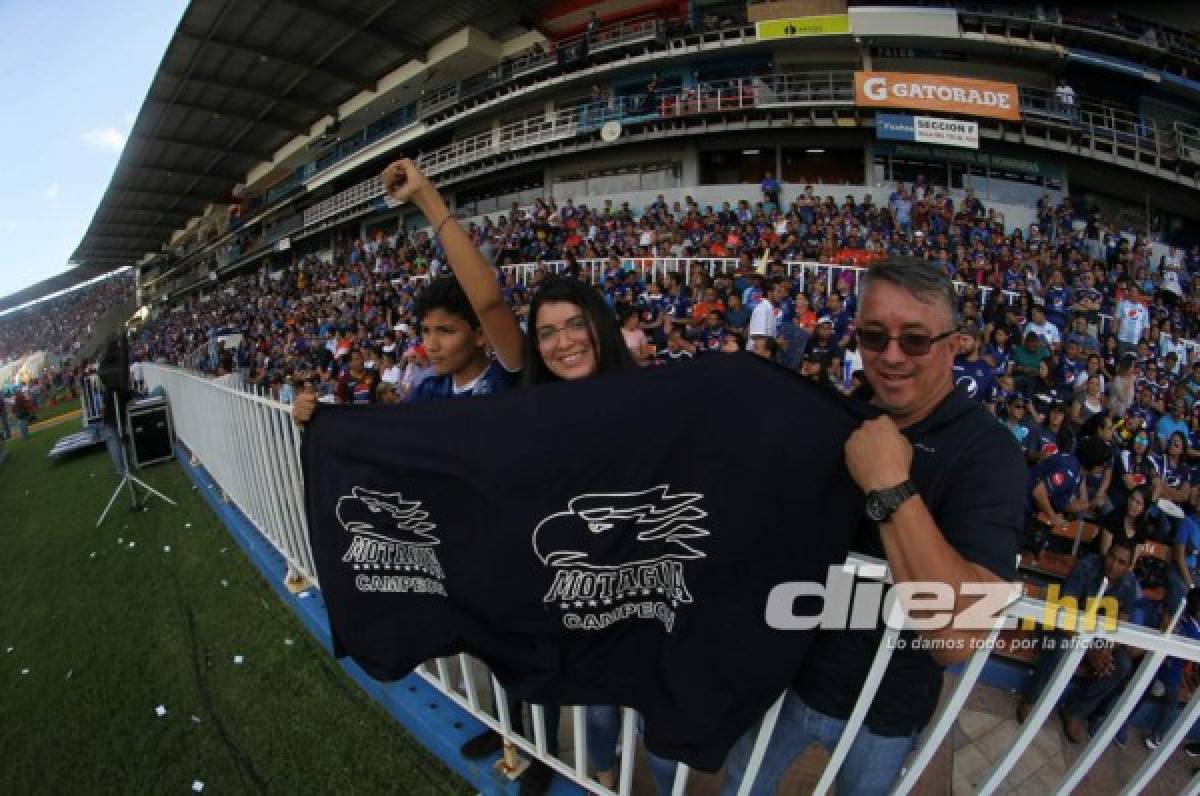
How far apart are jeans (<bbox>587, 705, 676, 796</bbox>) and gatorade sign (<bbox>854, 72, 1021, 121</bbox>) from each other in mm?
21008

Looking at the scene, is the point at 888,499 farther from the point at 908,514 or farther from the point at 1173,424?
the point at 1173,424

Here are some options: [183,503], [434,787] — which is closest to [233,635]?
[434,787]

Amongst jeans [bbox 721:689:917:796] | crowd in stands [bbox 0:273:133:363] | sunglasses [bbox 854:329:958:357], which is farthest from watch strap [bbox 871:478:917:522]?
crowd in stands [bbox 0:273:133:363]

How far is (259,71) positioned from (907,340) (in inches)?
1360

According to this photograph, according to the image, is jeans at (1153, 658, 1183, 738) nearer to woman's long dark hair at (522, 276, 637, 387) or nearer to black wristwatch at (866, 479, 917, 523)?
black wristwatch at (866, 479, 917, 523)

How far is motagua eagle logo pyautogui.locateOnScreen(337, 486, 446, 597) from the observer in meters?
1.69

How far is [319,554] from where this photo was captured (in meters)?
1.91

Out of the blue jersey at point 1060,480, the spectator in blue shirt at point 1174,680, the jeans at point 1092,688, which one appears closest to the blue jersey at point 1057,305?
the blue jersey at point 1060,480

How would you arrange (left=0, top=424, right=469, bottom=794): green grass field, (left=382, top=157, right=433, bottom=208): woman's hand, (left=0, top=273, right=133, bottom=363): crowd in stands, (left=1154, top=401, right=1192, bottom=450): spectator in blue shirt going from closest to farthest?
1. (left=382, top=157, right=433, bottom=208): woman's hand
2. (left=0, top=424, right=469, bottom=794): green grass field
3. (left=1154, top=401, right=1192, bottom=450): spectator in blue shirt
4. (left=0, top=273, right=133, bottom=363): crowd in stands

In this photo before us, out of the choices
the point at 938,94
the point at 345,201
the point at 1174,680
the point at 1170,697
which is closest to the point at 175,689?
the point at 1170,697

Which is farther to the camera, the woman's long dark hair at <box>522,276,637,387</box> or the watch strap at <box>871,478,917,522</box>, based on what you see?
the woman's long dark hair at <box>522,276,637,387</box>

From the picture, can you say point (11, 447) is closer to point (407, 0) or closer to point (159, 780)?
point (159, 780)

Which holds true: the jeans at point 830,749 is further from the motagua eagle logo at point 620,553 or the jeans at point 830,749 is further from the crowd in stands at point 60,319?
the crowd in stands at point 60,319

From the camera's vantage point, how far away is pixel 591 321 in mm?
1795
